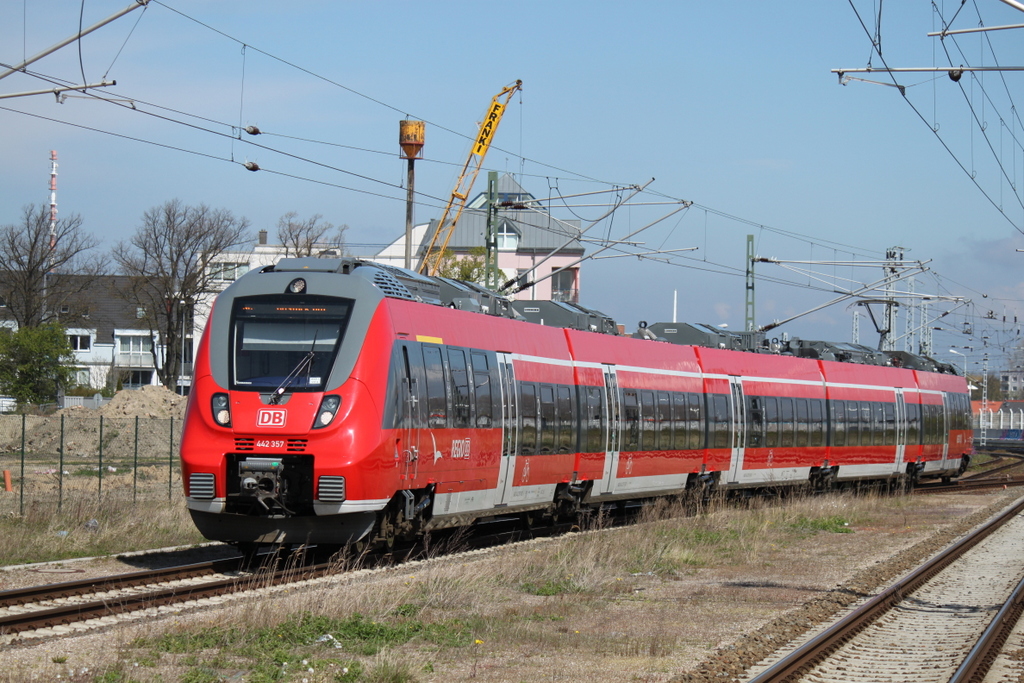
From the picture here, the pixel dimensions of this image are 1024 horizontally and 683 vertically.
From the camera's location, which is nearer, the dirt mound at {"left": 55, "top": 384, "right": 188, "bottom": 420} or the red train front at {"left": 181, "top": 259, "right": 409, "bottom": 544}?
the red train front at {"left": 181, "top": 259, "right": 409, "bottom": 544}

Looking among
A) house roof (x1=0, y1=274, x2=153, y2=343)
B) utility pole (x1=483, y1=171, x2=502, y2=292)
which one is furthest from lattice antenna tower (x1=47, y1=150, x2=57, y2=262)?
utility pole (x1=483, y1=171, x2=502, y2=292)

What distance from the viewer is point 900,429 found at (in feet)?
124

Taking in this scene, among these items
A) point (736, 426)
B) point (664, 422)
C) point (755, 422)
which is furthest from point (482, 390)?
point (755, 422)

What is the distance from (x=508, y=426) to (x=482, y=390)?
1.03m

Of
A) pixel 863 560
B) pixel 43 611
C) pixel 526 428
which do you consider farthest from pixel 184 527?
pixel 863 560

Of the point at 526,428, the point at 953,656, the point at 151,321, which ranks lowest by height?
the point at 953,656

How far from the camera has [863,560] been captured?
1852 cm

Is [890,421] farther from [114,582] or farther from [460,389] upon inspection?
[114,582]

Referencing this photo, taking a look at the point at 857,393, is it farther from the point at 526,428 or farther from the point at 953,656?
the point at 953,656

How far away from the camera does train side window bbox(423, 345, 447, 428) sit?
15641mm

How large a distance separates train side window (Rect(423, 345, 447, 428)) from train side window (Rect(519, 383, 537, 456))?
2.76 m

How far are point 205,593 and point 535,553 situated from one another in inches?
217

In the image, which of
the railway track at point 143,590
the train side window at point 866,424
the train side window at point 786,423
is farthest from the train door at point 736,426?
the railway track at point 143,590

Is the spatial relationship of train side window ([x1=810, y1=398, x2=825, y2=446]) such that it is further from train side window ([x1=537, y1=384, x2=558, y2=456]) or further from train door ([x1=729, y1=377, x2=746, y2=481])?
train side window ([x1=537, y1=384, x2=558, y2=456])
